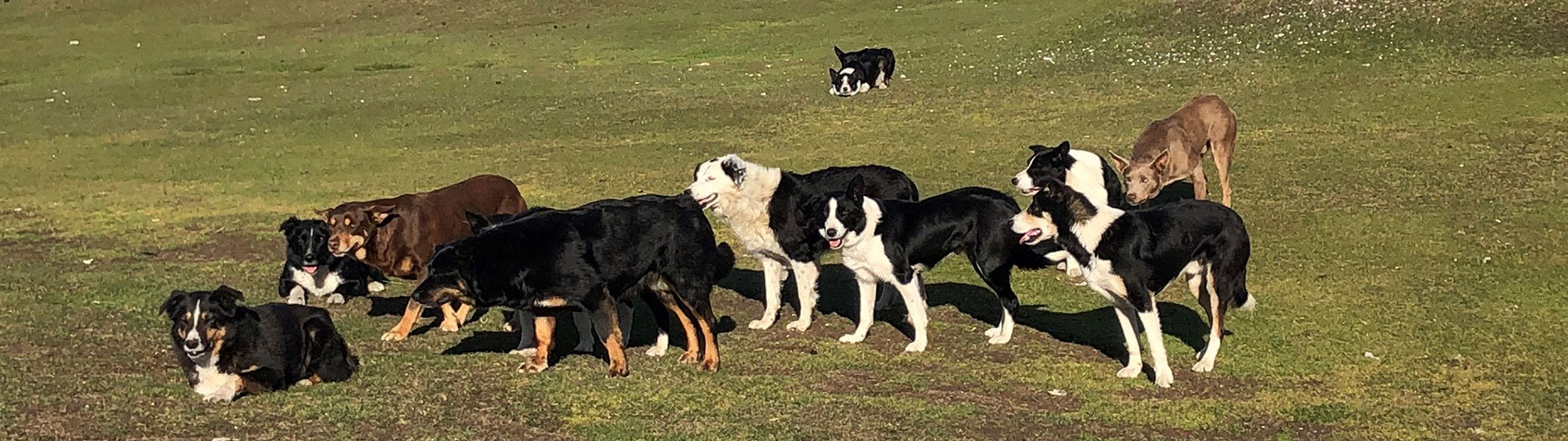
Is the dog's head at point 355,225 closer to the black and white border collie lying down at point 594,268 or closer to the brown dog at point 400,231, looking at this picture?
the brown dog at point 400,231

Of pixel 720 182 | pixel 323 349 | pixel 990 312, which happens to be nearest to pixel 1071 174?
pixel 990 312

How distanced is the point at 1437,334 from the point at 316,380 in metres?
6.20

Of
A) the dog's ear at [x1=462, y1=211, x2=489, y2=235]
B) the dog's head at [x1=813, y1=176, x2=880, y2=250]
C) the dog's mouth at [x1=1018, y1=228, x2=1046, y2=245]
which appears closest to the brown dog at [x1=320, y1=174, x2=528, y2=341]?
the dog's ear at [x1=462, y1=211, x2=489, y2=235]

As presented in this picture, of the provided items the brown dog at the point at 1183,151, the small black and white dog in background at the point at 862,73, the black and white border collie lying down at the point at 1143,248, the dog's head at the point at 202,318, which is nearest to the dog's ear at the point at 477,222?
the dog's head at the point at 202,318

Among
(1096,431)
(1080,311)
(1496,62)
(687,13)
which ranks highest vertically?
(1096,431)

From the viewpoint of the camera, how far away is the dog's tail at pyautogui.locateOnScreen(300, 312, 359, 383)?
28.5ft

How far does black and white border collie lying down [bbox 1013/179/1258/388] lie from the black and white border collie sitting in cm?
97

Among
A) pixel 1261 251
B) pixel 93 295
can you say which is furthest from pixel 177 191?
pixel 1261 251

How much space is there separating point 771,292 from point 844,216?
116cm

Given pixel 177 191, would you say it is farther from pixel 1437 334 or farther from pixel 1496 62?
pixel 1496 62

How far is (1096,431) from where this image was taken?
8078 millimetres

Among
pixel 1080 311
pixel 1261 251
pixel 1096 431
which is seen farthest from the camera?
pixel 1261 251

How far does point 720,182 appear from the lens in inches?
416

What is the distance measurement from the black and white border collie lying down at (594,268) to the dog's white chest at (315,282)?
6.99 ft
